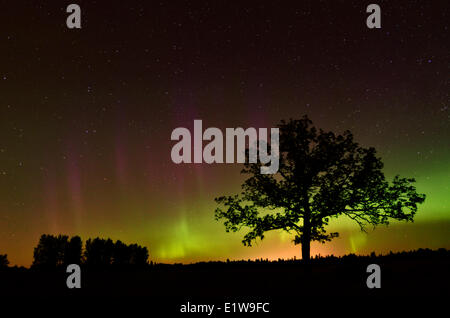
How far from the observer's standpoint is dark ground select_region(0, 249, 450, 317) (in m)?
11.2

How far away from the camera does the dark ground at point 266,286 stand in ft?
36.6

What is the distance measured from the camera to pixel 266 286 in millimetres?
14883

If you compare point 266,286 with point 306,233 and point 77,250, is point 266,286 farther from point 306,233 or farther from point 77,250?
point 77,250

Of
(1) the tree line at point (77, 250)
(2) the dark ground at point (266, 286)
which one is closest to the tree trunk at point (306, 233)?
(2) the dark ground at point (266, 286)

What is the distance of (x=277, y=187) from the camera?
24984 millimetres

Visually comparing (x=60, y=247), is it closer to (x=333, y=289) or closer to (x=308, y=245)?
(x=308, y=245)

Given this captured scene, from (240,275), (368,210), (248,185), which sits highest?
(248,185)

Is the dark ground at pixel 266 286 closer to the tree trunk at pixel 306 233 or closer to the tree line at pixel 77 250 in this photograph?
the tree trunk at pixel 306 233

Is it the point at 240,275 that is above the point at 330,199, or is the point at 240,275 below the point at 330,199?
below

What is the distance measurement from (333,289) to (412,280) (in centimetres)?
335

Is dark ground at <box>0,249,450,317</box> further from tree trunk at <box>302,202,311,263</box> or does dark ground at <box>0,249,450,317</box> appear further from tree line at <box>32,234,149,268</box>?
tree line at <box>32,234,149,268</box>
